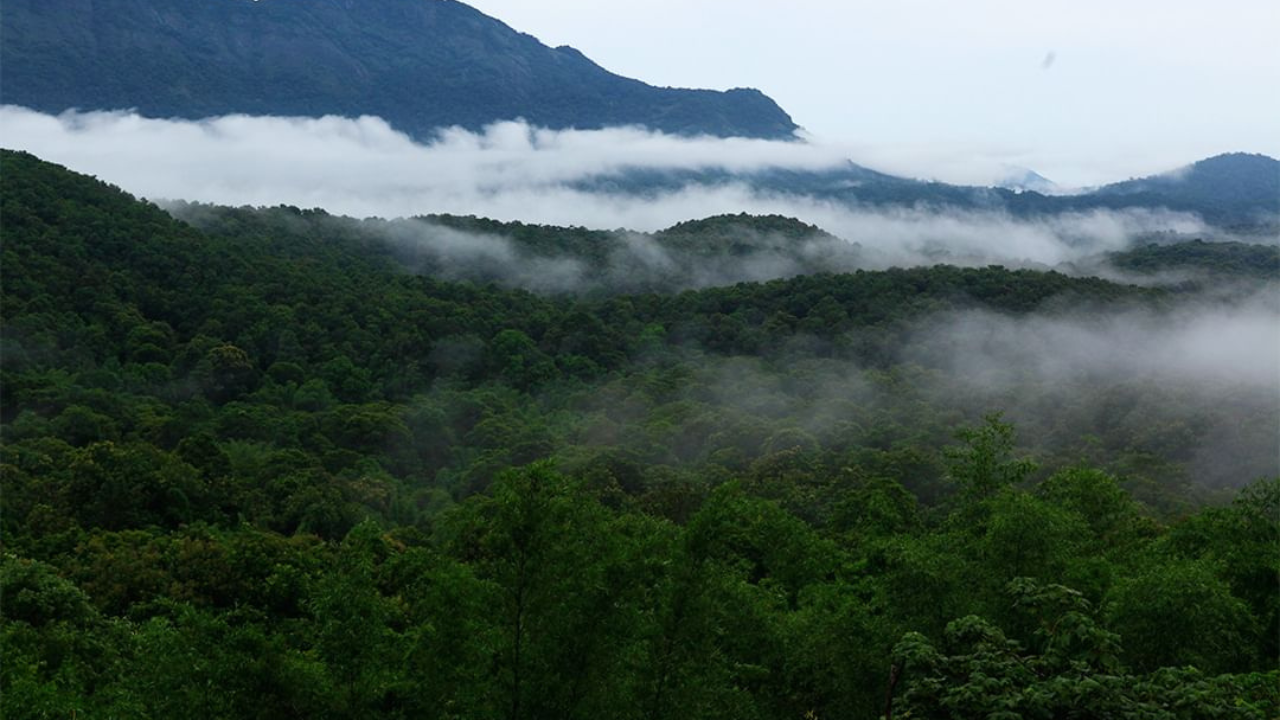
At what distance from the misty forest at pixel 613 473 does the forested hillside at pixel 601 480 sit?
9cm

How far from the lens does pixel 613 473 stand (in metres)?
44.0

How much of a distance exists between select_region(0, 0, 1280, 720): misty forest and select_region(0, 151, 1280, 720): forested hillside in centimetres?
9

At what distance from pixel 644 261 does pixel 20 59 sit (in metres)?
145

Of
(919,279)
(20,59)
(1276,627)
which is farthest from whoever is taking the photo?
(20,59)

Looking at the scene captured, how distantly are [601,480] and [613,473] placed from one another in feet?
6.36

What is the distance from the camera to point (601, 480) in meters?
42.2

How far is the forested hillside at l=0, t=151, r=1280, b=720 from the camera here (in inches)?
Answer: 468

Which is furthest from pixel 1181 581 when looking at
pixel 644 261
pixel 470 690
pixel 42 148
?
pixel 42 148

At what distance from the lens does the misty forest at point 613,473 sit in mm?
11891

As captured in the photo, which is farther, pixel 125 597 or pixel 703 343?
pixel 703 343

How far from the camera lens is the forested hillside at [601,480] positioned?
11891mm

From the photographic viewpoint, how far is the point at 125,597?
22.3 metres

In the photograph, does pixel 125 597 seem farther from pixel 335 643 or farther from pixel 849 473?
pixel 849 473

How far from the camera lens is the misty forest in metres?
11.9
